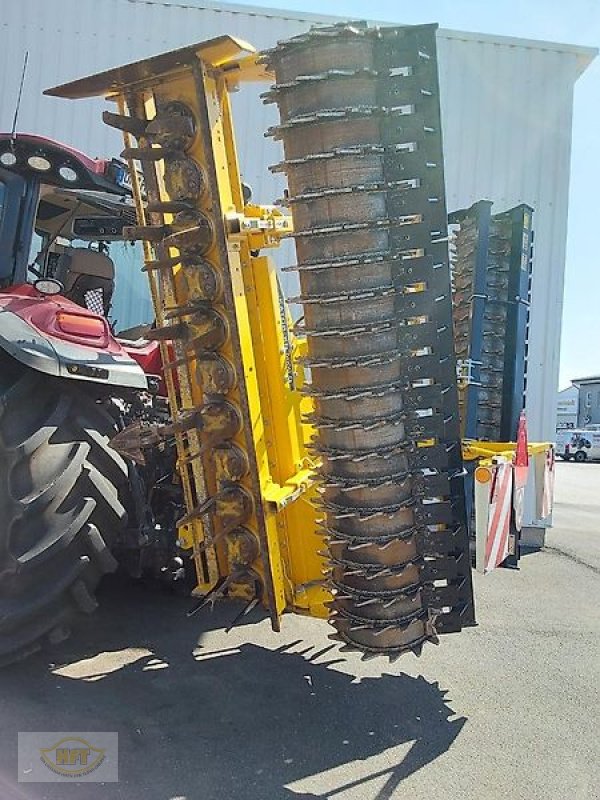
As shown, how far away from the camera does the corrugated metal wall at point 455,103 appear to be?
7.11 m

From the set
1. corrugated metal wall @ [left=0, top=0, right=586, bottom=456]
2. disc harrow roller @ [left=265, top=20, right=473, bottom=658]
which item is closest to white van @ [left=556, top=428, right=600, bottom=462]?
corrugated metal wall @ [left=0, top=0, right=586, bottom=456]

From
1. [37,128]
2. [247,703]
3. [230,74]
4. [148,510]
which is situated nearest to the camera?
[230,74]

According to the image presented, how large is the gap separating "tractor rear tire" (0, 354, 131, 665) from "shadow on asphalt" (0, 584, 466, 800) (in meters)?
0.30

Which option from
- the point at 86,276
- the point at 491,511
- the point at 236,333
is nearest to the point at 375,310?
the point at 236,333

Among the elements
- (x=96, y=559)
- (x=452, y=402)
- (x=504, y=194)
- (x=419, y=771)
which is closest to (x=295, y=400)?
(x=452, y=402)

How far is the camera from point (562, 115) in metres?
7.33

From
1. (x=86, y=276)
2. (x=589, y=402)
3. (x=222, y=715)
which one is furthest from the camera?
(x=589, y=402)

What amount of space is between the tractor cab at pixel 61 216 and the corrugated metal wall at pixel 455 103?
3492mm

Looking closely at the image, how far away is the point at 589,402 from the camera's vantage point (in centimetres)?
3928

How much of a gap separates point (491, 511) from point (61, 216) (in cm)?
267

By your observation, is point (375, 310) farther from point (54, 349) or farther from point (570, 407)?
point (570, 407)

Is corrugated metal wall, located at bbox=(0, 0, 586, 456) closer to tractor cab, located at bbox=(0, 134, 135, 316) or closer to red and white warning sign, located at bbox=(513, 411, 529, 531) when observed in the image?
tractor cab, located at bbox=(0, 134, 135, 316)

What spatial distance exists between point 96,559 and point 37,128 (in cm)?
576

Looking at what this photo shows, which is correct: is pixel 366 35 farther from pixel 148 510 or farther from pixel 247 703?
pixel 247 703
